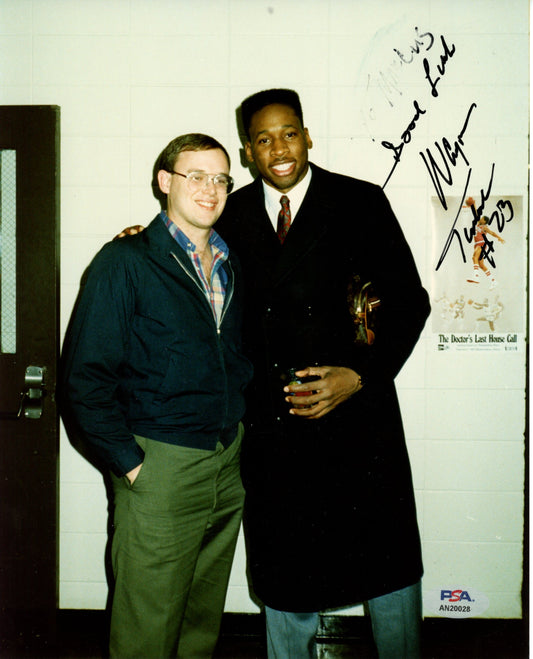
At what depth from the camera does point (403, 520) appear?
→ 1.54 meters

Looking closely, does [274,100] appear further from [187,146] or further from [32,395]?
[32,395]

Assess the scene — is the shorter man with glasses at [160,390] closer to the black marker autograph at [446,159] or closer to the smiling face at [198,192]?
the smiling face at [198,192]

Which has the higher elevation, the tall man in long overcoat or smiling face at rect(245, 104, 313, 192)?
smiling face at rect(245, 104, 313, 192)

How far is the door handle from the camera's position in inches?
74.0

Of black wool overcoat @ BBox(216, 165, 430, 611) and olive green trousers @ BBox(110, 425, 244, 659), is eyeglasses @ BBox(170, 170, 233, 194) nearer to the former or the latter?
black wool overcoat @ BBox(216, 165, 430, 611)

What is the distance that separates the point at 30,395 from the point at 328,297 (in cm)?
117

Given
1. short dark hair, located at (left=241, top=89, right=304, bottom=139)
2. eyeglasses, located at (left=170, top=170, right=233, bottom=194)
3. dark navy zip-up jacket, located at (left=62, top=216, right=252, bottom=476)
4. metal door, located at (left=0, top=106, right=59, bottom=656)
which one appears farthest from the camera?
metal door, located at (left=0, top=106, right=59, bottom=656)

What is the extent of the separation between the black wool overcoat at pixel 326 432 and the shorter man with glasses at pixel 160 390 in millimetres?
134

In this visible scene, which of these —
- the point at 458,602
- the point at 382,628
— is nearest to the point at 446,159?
the point at 382,628

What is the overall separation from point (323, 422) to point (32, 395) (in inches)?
43.5

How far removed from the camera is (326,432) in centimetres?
150

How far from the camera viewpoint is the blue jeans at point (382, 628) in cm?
153

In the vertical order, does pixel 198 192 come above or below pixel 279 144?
below

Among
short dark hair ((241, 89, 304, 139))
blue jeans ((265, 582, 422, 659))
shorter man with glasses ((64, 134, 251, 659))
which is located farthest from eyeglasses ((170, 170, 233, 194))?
blue jeans ((265, 582, 422, 659))
